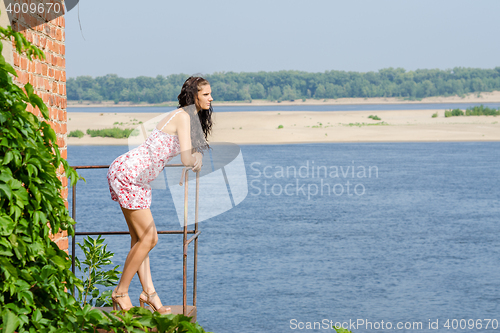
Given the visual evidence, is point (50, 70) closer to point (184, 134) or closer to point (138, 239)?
point (184, 134)

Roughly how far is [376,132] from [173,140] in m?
62.1

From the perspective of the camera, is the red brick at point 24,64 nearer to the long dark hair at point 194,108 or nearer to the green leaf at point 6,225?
the long dark hair at point 194,108

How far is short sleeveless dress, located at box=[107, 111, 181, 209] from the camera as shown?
13.1 feet

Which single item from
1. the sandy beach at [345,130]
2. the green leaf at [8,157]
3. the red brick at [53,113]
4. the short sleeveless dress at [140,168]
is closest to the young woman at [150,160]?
the short sleeveless dress at [140,168]

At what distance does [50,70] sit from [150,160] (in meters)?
1.17

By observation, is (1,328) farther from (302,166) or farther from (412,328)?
(302,166)

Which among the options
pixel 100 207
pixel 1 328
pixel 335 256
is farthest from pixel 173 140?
pixel 100 207

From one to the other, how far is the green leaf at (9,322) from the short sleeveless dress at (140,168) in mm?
1483

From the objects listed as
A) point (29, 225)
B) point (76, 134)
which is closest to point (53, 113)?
point (29, 225)

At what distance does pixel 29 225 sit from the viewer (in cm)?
273

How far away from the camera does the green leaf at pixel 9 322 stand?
255 centimetres

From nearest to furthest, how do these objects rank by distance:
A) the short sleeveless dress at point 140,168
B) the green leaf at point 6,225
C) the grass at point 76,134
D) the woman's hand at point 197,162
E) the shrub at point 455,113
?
the green leaf at point 6,225 < the short sleeveless dress at point 140,168 < the woman's hand at point 197,162 < the grass at point 76,134 < the shrub at point 455,113

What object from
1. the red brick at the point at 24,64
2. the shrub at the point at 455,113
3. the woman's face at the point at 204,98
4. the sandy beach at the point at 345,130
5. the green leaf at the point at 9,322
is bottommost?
the sandy beach at the point at 345,130

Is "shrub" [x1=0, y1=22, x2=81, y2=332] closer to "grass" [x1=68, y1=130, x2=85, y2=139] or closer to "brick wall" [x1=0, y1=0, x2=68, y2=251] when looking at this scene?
"brick wall" [x1=0, y1=0, x2=68, y2=251]
